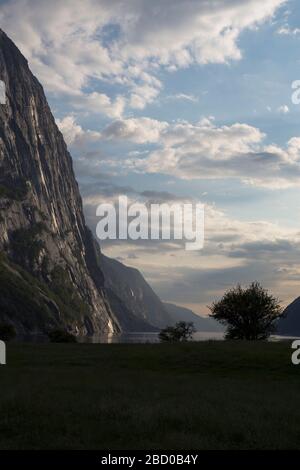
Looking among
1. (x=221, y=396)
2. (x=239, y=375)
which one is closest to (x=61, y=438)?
(x=221, y=396)

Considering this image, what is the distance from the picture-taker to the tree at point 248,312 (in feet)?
318

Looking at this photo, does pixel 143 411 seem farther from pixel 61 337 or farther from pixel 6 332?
pixel 6 332

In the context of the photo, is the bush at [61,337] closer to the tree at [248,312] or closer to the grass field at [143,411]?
the tree at [248,312]

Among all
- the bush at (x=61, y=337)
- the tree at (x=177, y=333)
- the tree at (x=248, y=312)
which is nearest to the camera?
the tree at (x=248, y=312)

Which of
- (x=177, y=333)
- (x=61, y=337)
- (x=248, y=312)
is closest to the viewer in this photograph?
(x=248, y=312)

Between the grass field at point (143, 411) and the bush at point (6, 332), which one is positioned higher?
the grass field at point (143, 411)

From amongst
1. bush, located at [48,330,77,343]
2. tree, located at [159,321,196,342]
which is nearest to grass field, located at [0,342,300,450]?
bush, located at [48,330,77,343]

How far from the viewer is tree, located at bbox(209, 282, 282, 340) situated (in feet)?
318

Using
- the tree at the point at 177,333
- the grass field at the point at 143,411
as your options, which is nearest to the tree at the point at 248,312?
the tree at the point at 177,333

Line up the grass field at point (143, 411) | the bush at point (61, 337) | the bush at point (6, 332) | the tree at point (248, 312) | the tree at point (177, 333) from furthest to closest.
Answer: the tree at point (177, 333) → the bush at point (6, 332) → the bush at point (61, 337) → the tree at point (248, 312) → the grass field at point (143, 411)

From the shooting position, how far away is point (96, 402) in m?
25.9

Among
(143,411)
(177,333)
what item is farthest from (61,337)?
(143,411)

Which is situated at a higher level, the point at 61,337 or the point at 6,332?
the point at 6,332

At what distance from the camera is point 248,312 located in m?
96.9
